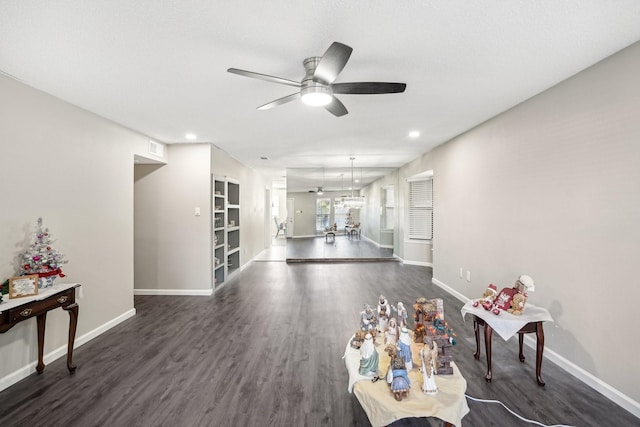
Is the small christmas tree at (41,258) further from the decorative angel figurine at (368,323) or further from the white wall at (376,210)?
the white wall at (376,210)

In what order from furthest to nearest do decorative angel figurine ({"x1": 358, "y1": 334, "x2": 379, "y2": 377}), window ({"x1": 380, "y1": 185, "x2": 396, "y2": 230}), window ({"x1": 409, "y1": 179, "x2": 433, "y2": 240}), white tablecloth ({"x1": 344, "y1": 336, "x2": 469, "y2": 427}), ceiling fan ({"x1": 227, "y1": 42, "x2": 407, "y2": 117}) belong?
window ({"x1": 380, "y1": 185, "x2": 396, "y2": 230}), window ({"x1": 409, "y1": 179, "x2": 433, "y2": 240}), ceiling fan ({"x1": 227, "y1": 42, "x2": 407, "y2": 117}), decorative angel figurine ({"x1": 358, "y1": 334, "x2": 379, "y2": 377}), white tablecloth ({"x1": 344, "y1": 336, "x2": 469, "y2": 427})

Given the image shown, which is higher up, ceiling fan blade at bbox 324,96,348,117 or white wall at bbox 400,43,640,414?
ceiling fan blade at bbox 324,96,348,117

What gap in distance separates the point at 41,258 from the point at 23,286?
0.27 meters

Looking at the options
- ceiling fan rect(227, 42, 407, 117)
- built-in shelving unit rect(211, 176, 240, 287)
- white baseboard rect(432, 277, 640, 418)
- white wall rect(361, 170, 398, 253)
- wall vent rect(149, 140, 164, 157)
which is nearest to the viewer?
ceiling fan rect(227, 42, 407, 117)

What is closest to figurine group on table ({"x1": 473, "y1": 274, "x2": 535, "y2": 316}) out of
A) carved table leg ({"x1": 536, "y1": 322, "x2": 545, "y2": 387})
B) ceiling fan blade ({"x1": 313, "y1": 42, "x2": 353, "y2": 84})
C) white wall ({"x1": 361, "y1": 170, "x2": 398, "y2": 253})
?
carved table leg ({"x1": 536, "y1": 322, "x2": 545, "y2": 387})

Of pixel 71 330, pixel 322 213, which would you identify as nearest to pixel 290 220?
pixel 322 213

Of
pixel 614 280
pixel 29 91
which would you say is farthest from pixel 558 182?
pixel 29 91

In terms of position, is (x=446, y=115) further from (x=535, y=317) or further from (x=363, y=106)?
(x=535, y=317)

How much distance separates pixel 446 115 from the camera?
11.1 ft

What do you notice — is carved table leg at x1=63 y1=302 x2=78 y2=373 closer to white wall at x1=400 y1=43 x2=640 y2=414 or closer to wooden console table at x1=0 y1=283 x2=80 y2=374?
wooden console table at x1=0 y1=283 x2=80 y2=374

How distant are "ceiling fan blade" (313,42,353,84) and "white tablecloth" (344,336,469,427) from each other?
1892 millimetres

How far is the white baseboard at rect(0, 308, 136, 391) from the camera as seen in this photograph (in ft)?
7.41

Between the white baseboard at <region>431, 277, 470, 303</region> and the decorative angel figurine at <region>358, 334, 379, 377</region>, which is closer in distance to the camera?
the decorative angel figurine at <region>358, 334, 379, 377</region>

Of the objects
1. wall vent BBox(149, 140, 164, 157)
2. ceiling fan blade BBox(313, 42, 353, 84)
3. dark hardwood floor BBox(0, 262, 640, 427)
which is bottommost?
dark hardwood floor BBox(0, 262, 640, 427)
